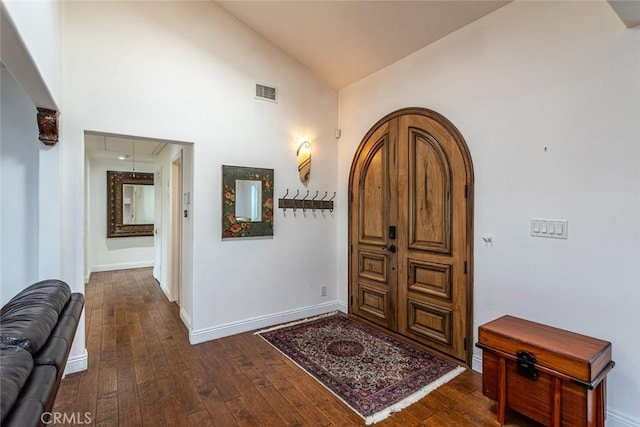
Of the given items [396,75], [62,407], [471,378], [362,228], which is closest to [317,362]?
[471,378]

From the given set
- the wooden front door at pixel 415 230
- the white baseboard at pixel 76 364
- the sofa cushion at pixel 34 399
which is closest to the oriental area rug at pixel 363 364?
the wooden front door at pixel 415 230

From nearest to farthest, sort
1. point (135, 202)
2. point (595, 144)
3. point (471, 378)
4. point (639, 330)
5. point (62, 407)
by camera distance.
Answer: point (639, 330) → point (595, 144) → point (62, 407) → point (471, 378) → point (135, 202)

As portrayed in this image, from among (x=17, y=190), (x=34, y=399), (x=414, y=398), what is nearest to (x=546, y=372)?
(x=414, y=398)

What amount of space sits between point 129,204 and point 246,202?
5079 mm

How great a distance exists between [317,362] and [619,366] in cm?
202

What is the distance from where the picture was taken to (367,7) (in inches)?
108

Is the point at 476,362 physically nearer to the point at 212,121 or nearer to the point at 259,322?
the point at 259,322

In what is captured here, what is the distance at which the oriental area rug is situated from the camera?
225cm

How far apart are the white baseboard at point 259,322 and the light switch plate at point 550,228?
238 cm

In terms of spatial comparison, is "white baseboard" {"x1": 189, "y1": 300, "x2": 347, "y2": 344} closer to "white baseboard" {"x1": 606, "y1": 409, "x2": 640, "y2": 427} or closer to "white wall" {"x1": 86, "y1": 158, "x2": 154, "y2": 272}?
"white baseboard" {"x1": 606, "y1": 409, "x2": 640, "y2": 427}

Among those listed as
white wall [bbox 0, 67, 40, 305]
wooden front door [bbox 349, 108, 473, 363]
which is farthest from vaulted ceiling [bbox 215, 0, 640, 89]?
white wall [bbox 0, 67, 40, 305]

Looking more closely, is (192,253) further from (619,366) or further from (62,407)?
(619,366)

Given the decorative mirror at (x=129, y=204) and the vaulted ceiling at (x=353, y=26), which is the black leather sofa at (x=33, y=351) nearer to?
the vaulted ceiling at (x=353, y=26)

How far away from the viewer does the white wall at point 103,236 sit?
6.80 metres
